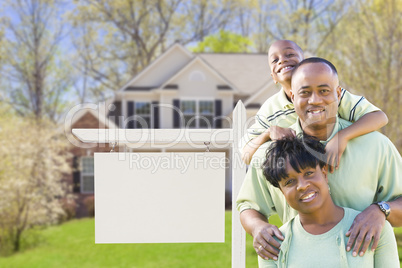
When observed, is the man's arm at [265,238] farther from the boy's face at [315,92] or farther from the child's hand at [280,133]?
the boy's face at [315,92]

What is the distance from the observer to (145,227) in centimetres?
260

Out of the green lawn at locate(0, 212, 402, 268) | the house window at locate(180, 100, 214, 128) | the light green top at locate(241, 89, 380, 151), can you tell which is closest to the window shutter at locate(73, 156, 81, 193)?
the house window at locate(180, 100, 214, 128)

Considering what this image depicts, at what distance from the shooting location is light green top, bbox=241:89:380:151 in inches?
72.3

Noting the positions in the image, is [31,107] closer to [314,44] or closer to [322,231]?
[314,44]

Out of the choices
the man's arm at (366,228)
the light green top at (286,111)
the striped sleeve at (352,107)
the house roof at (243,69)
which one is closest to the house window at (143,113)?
the house roof at (243,69)

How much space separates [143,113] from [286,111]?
13.3 m

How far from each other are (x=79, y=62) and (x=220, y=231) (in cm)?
1686

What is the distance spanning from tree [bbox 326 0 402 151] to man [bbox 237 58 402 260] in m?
6.94

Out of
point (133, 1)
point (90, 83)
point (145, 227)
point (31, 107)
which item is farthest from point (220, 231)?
point (133, 1)

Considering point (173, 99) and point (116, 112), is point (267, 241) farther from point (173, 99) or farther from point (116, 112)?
point (116, 112)

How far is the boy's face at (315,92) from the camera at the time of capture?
164 centimetres

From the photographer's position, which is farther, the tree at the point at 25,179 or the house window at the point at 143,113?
the house window at the point at 143,113

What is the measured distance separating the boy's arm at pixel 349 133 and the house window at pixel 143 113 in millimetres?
12988

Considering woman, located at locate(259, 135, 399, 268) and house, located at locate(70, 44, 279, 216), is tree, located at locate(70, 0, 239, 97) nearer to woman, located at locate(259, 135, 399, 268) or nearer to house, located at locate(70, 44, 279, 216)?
house, located at locate(70, 44, 279, 216)
